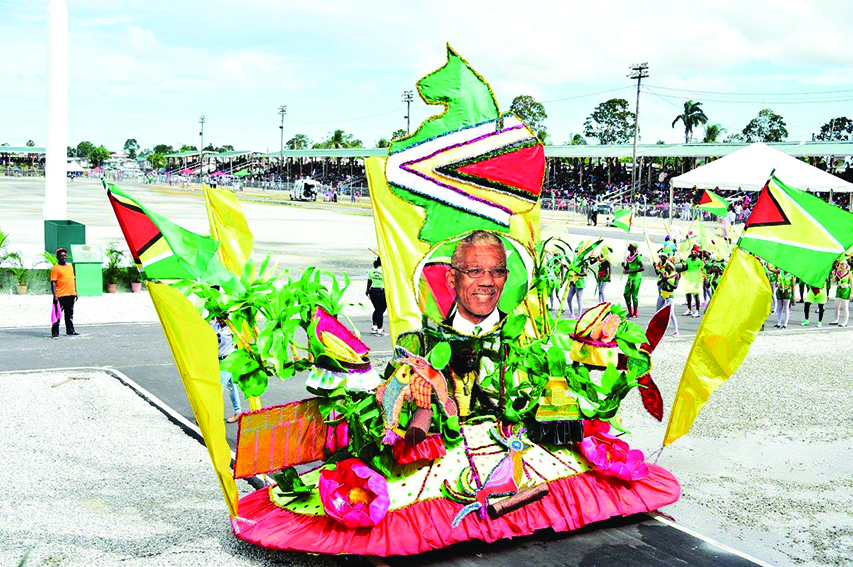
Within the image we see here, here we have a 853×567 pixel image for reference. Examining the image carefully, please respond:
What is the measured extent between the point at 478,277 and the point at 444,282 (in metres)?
0.32

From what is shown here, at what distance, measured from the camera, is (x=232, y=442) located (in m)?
10.6

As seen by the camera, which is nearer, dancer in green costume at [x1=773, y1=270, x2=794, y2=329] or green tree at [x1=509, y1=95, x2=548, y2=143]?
dancer in green costume at [x1=773, y1=270, x2=794, y2=329]

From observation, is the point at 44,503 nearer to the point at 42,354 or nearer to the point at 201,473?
the point at 201,473

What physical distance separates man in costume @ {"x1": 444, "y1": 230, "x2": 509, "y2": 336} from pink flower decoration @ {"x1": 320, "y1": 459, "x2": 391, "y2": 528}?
153 centimetres

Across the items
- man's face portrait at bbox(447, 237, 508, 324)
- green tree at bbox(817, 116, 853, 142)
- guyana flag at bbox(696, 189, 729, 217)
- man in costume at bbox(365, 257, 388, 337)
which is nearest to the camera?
man's face portrait at bbox(447, 237, 508, 324)

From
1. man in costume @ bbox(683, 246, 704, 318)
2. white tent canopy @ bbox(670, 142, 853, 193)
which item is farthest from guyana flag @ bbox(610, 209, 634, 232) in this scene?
white tent canopy @ bbox(670, 142, 853, 193)

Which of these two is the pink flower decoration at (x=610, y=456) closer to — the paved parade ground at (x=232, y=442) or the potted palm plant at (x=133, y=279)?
the paved parade ground at (x=232, y=442)

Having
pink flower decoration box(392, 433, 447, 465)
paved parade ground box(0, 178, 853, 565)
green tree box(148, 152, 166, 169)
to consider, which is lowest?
paved parade ground box(0, 178, 853, 565)

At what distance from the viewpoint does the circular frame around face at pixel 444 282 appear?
782 centimetres

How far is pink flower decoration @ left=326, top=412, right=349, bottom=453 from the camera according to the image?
Answer: 24.6ft

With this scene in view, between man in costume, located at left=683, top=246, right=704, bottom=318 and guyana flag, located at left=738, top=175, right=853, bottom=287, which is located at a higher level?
guyana flag, located at left=738, top=175, right=853, bottom=287

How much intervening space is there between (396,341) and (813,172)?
23380 millimetres

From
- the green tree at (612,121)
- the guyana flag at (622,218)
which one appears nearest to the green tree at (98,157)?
the green tree at (612,121)

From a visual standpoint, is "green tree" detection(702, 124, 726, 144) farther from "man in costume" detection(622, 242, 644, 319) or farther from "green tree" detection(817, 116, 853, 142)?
"man in costume" detection(622, 242, 644, 319)
